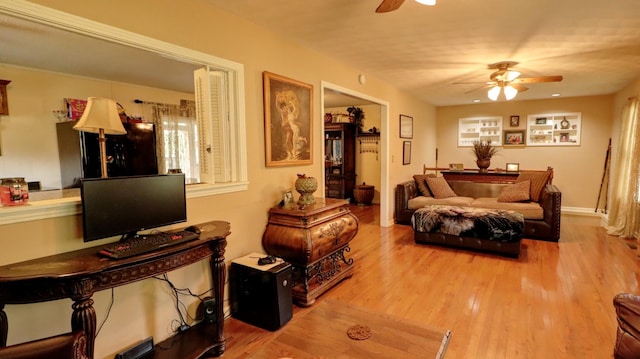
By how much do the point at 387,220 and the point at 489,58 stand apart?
2.86 m

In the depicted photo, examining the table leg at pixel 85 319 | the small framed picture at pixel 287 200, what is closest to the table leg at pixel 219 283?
the table leg at pixel 85 319

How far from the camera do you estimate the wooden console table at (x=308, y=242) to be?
106 inches

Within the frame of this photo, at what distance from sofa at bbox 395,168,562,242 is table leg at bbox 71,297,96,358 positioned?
4705 millimetres

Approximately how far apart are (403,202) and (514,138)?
360 cm

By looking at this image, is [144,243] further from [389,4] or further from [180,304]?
[389,4]

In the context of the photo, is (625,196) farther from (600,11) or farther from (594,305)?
(600,11)

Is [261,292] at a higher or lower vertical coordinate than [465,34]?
lower

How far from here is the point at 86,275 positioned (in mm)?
1418

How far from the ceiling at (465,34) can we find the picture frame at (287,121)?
0.48 m

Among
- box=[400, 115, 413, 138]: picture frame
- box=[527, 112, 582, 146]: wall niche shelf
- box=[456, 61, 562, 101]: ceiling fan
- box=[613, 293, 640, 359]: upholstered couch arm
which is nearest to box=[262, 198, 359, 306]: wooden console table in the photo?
box=[613, 293, 640, 359]: upholstered couch arm

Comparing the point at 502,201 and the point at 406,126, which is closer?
the point at 502,201

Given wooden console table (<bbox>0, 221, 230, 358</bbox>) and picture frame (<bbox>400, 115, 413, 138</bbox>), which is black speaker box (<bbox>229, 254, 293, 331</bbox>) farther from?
picture frame (<bbox>400, 115, 413, 138</bbox>)

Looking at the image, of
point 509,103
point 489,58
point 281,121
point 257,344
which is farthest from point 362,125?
point 257,344

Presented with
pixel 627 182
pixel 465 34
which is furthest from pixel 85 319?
pixel 627 182
